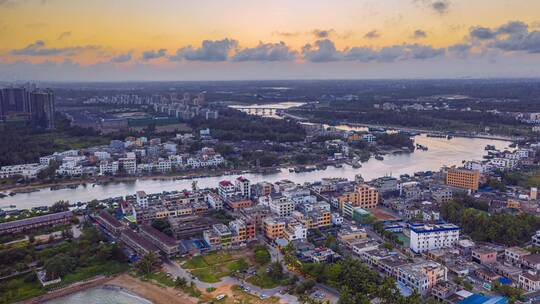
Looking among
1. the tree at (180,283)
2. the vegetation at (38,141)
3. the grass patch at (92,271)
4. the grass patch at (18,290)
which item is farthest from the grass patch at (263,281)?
the vegetation at (38,141)

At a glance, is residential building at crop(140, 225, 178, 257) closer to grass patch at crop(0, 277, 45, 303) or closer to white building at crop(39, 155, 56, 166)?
grass patch at crop(0, 277, 45, 303)

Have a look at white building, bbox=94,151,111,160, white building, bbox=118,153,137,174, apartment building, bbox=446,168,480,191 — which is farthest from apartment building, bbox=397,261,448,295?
white building, bbox=94,151,111,160

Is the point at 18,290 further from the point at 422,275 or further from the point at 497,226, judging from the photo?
the point at 497,226

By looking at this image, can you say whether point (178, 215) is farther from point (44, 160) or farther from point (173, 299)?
point (44, 160)

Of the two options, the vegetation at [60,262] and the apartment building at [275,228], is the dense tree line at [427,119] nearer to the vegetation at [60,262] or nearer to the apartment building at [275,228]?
the apartment building at [275,228]

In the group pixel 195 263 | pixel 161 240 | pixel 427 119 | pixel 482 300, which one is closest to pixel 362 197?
pixel 195 263

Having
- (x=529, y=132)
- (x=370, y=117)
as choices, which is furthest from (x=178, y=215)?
(x=370, y=117)
